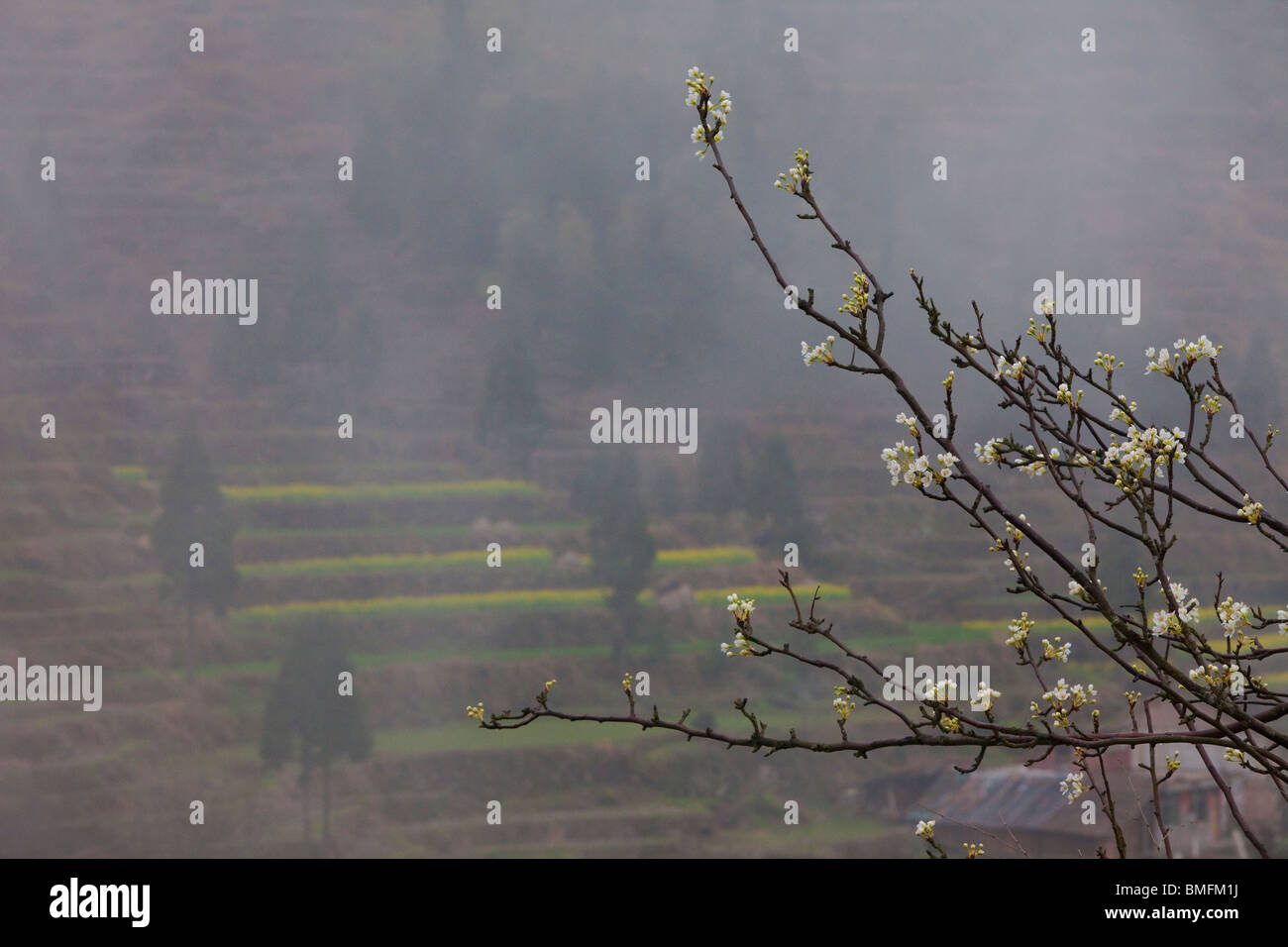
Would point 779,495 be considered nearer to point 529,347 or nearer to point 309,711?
point 529,347

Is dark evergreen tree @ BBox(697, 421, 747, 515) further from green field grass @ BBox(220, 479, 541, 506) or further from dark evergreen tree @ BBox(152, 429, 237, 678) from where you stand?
dark evergreen tree @ BBox(152, 429, 237, 678)

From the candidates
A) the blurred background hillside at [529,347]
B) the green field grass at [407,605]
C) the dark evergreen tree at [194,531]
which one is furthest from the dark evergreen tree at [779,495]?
the dark evergreen tree at [194,531]

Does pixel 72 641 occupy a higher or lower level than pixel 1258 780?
higher

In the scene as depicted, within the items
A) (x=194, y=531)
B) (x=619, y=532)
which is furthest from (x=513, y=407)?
(x=194, y=531)

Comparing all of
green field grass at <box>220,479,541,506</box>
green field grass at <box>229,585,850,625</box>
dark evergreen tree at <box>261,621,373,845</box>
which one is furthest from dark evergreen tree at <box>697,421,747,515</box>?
dark evergreen tree at <box>261,621,373,845</box>

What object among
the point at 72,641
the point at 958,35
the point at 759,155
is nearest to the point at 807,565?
the point at 759,155

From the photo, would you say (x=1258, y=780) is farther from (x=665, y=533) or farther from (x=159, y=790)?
(x=159, y=790)

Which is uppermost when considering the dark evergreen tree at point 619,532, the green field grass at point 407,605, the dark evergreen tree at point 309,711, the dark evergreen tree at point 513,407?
the dark evergreen tree at point 513,407

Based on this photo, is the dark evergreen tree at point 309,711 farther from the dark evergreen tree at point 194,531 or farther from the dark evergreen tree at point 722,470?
the dark evergreen tree at point 722,470
